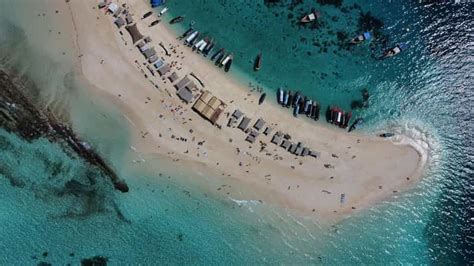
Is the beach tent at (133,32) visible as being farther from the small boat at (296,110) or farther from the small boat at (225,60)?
the small boat at (296,110)

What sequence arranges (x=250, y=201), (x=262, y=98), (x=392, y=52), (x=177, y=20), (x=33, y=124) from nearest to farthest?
(x=33, y=124) < (x=250, y=201) < (x=177, y=20) < (x=262, y=98) < (x=392, y=52)

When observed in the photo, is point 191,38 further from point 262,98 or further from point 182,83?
point 262,98

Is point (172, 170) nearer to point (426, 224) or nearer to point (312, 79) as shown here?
point (312, 79)

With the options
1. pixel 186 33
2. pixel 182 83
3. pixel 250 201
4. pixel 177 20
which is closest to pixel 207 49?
pixel 186 33

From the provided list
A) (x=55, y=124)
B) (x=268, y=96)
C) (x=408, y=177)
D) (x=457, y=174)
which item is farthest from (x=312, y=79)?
(x=55, y=124)

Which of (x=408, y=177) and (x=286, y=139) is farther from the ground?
(x=408, y=177)

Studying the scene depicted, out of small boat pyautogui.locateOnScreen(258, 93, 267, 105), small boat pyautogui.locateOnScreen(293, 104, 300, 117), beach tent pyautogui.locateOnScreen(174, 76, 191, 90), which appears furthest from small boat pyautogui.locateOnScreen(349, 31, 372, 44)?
beach tent pyautogui.locateOnScreen(174, 76, 191, 90)
